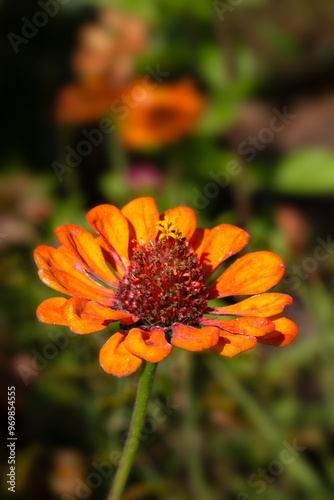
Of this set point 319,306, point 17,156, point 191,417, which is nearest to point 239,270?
point 191,417

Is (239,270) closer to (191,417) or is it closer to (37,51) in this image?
(191,417)

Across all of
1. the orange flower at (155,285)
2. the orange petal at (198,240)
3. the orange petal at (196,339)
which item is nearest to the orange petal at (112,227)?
the orange flower at (155,285)

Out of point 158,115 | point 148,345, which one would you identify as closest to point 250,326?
point 148,345

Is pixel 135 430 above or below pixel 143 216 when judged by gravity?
below

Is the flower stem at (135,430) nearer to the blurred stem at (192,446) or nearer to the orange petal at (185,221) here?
the orange petal at (185,221)

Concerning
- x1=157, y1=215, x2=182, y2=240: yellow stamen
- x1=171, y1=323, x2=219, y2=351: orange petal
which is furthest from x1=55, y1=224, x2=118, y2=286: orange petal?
x1=171, y1=323, x2=219, y2=351: orange petal

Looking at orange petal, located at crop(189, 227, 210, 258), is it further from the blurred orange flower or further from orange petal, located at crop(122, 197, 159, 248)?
the blurred orange flower

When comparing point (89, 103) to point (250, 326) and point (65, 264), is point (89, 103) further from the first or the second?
point (250, 326)
